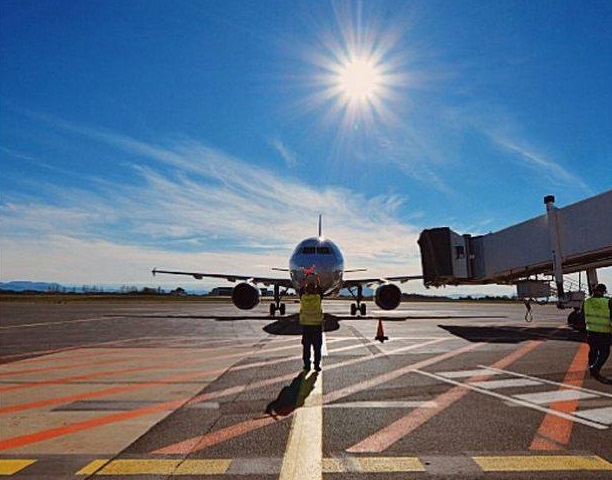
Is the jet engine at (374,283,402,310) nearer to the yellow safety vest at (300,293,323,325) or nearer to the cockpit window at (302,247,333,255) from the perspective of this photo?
the cockpit window at (302,247,333,255)

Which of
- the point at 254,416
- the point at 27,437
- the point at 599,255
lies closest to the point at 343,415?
the point at 254,416

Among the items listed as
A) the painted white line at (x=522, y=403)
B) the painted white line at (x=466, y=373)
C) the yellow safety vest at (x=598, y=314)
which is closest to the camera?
the painted white line at (x=522, y=403)

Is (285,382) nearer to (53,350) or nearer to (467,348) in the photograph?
(467,348)

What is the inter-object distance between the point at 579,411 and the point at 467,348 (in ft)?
21.7

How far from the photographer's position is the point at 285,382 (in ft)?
25.4

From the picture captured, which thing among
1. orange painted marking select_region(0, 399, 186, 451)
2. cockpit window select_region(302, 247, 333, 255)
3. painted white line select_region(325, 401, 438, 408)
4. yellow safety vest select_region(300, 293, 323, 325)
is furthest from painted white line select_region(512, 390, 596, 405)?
cockpit window select_region(302, 247, 333, 255)

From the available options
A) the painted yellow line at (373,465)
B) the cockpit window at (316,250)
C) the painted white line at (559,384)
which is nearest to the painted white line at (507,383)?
the painted white line at (559,384)

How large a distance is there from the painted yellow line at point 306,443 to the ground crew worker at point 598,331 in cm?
559

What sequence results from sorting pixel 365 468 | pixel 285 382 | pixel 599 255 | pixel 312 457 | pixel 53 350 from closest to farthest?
pixel 365 468 < pixel 312 457 < pixel 285 382 < pixel 53 350 < pixel 599 255

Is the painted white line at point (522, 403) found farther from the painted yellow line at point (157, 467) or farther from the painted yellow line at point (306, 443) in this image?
the painted yellow line at point (157, 467)

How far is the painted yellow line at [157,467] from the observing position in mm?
3848

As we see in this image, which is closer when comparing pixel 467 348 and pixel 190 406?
pixel 190 406

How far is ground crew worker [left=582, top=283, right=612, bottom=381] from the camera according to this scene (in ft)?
27.3

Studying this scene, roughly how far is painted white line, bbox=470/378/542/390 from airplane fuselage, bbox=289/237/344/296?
1440cm
